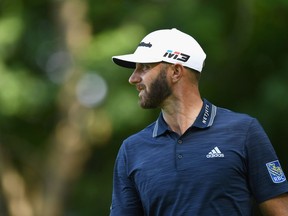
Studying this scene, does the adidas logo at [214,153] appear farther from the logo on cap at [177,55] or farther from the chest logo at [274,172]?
the logo on cap at [177,55]

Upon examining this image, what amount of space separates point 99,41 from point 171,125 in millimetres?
9345

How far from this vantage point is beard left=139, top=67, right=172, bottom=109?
5.62 metres

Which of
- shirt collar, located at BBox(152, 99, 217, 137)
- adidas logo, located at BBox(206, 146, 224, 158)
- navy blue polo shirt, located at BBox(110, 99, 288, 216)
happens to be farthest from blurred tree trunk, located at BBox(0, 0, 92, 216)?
adidas logo, located at BBox(206, 146, 224, 158)

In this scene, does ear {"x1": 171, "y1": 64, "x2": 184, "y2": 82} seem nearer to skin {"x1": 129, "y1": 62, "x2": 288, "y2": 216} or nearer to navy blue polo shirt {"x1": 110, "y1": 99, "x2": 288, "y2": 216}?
skin {"x1": 129, "y1": 62, "x2": 288, "y2": 216}

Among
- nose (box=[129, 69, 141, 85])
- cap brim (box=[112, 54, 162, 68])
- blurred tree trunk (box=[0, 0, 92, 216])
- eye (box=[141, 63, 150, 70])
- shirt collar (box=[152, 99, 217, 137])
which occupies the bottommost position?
blurred tree trunk (box=[0, 0, 92, 216])

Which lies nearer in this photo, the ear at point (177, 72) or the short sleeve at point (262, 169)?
the short sleeve at point (262, 169)

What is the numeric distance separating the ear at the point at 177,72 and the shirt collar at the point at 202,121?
190mm

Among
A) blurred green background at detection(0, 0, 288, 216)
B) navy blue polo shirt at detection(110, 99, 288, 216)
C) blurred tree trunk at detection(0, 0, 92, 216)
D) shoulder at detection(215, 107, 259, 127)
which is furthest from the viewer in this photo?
blurred tree trunk at detection(0, 0, 92, 216)

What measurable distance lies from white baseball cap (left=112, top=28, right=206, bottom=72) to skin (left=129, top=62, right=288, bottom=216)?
4cm

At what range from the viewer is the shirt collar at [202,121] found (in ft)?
18.1

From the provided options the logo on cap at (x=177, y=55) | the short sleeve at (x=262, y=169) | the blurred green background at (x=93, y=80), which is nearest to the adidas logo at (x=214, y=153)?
the short sleeve at (x=262, y=169)

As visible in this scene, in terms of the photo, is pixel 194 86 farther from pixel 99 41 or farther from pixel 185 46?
pixel 99 41

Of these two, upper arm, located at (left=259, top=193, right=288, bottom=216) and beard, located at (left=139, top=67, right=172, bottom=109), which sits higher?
beard, located at (left=139, top=67, right=172, bottom=109)

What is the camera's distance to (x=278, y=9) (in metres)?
14.3
